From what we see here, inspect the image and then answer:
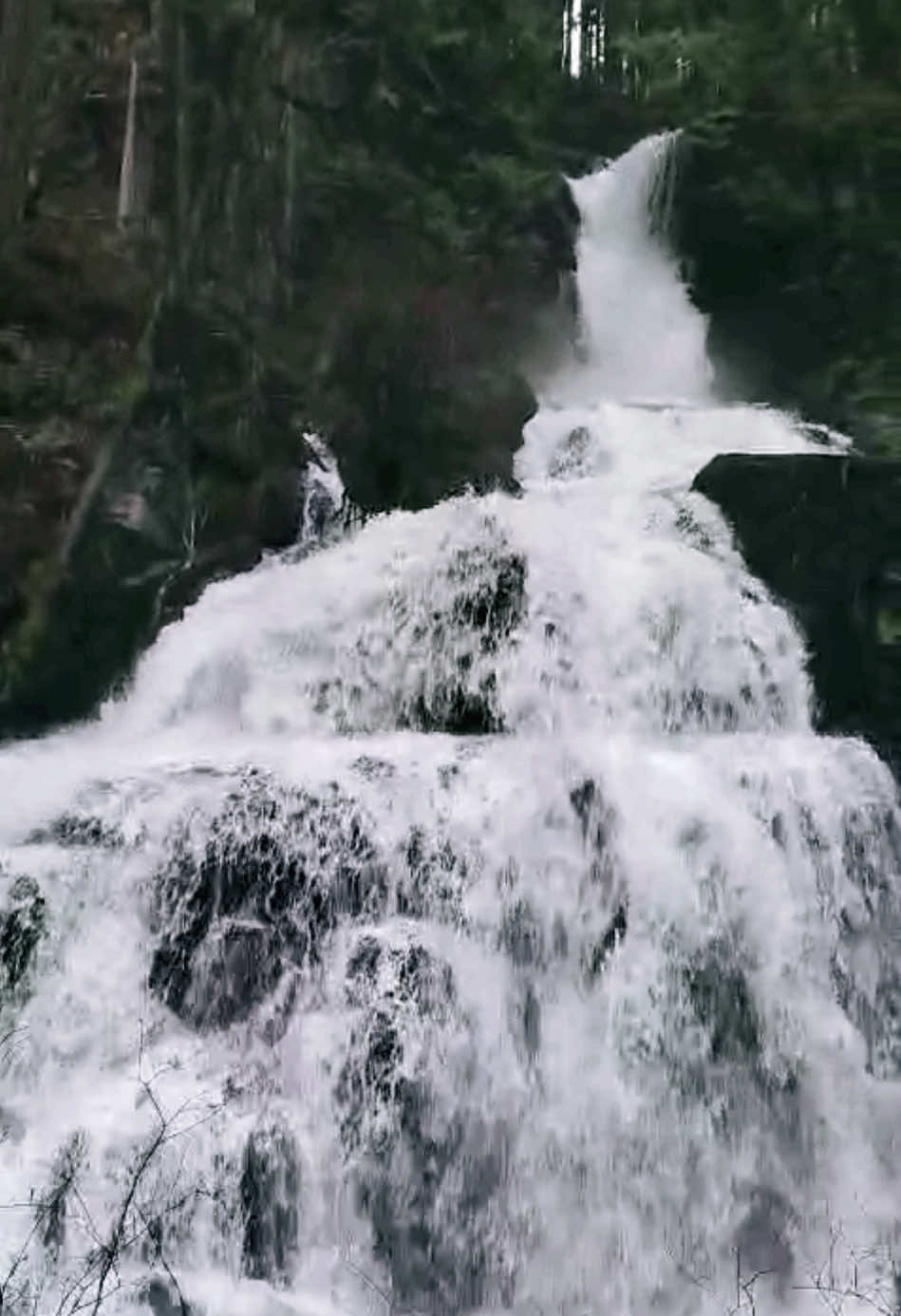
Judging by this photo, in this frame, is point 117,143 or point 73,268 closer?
point 73,268

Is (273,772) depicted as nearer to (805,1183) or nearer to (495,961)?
(495,961)

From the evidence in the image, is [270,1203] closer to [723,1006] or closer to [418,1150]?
[418,1150]

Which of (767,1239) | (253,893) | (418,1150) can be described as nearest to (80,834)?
(253,893)

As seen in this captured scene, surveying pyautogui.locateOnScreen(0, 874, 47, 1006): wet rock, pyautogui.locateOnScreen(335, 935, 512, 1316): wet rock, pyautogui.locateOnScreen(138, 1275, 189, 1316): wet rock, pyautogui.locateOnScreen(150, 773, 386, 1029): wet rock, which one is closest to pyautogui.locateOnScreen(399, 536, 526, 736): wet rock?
pyautogui.locateOnScreen(150, 773, 386, 1029): wet rock

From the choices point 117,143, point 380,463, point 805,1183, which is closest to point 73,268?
point 117,143

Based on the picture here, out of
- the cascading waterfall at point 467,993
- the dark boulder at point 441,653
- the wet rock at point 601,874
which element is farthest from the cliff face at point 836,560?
the wet rock at point 601,874

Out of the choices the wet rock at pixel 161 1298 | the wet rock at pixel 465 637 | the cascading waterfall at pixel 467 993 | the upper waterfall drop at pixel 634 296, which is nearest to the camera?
the wet rock at pixel 161 1298

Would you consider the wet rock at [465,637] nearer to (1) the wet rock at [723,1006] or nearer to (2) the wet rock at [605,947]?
(2) the wet rock at [605,947]
